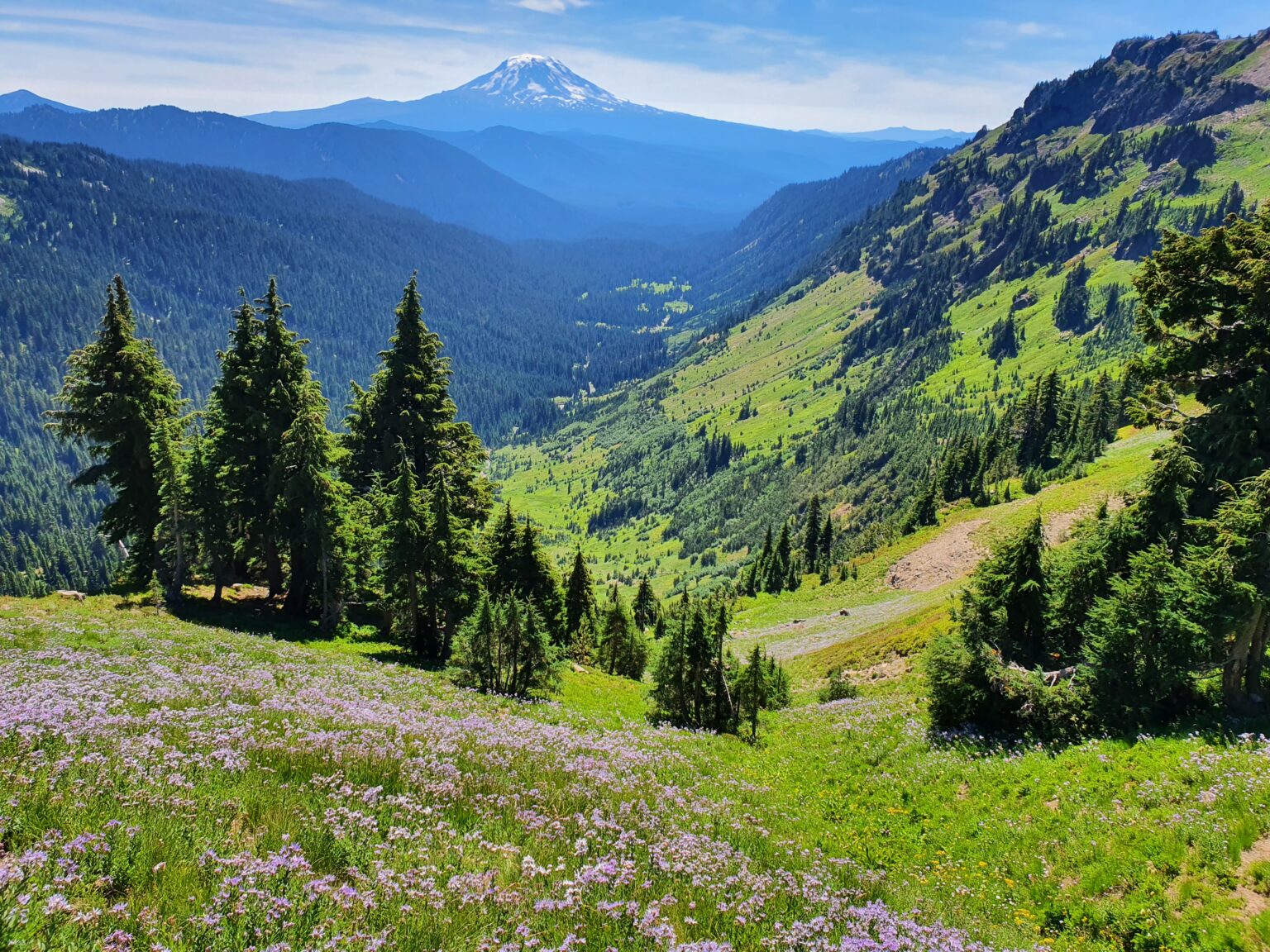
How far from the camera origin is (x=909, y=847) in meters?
14.3

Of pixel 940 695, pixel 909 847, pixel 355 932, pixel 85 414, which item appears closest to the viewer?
pixel 355 932

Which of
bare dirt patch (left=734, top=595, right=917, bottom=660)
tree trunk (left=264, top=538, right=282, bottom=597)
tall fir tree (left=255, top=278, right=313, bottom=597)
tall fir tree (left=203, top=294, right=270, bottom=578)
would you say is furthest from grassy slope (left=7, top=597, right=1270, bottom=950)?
bare dirt patch (left=734, top=595, right=917, bottom=660)

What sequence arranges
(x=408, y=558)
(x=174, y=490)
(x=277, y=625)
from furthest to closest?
(x=174, y=490) < (x=277, y=625) < (x=408, y=558)

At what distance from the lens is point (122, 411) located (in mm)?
35656

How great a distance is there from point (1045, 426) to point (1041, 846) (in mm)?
116158

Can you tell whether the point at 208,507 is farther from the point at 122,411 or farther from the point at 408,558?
the point at 408,558

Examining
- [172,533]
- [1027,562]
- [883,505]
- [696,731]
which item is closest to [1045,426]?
[883,505]

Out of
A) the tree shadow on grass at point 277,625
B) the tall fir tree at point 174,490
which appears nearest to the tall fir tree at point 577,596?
the tree shadow on grass at point 277,625

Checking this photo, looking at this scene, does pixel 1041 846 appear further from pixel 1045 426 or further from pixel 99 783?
pixel 1045 426

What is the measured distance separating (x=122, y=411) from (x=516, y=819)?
39.1 meters

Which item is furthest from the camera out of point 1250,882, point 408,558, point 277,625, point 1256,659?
point 277,625

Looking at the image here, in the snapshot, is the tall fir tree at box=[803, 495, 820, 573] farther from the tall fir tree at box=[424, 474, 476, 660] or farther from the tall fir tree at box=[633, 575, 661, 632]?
the tall fir tree at box=[424, 474, 476, 660]

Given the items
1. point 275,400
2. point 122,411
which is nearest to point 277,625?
point 275,400

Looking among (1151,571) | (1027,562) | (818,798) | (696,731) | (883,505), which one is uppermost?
(1151,571)
